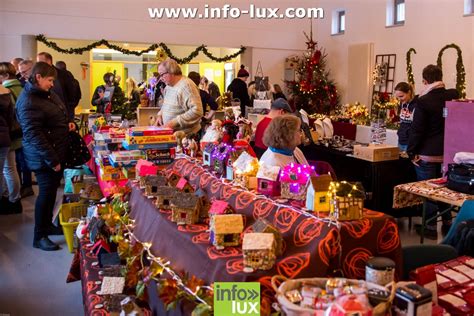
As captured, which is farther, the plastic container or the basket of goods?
the plastic container

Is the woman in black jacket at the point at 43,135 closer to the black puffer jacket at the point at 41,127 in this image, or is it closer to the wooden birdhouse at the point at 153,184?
the black puffer jacket at the point at 41,127

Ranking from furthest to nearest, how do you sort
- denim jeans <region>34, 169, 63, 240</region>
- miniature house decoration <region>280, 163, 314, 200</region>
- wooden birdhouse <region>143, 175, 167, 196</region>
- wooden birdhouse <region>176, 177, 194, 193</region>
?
denim jeans <region>34, 169, 63, 240</region> → wooden birdhouse <region>143, 175, 167, 196</region> → wooden birdhouse <region>176, 177, 194, 193</region> → miniature house decoration <region>280, 163, 314, 200</region>

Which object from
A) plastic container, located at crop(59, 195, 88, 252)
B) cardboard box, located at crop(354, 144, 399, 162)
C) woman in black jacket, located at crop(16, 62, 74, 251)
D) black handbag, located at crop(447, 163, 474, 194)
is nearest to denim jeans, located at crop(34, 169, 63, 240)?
woman in black jacket, located at crop(16, 62, 74, 251)

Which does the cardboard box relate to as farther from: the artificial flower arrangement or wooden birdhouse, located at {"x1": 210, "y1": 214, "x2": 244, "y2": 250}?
wooden birdhouse, located at {"x1": 210, "y1": 214, "x2": 244, "y2": 250}

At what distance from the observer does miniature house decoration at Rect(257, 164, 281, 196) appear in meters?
2.20

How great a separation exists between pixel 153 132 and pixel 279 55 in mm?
9073

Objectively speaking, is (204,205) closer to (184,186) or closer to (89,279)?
(184,186)

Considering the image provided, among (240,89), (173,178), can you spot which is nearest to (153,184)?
(173,178)

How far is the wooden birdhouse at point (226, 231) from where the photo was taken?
1.92m

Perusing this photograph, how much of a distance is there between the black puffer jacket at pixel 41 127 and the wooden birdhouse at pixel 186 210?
6.40 ft

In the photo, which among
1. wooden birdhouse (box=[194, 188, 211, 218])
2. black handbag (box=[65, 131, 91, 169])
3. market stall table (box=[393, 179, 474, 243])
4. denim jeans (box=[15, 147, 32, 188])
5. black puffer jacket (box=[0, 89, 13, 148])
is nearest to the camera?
wooden birdhouse (box=[194, 188, 211, 218])

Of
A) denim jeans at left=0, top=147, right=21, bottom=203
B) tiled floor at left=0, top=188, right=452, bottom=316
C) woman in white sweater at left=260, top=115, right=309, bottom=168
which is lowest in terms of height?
tiled floor at left=0, top=188, right=452, bottom=316

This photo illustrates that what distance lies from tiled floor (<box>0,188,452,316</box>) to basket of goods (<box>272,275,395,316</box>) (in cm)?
202

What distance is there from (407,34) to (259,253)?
954 centimetres
